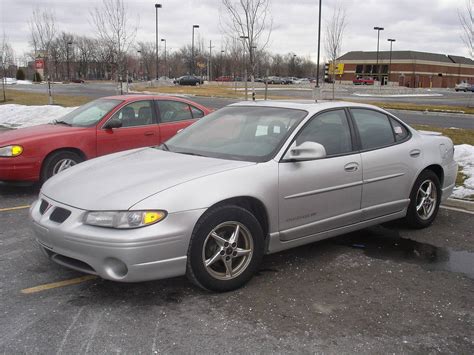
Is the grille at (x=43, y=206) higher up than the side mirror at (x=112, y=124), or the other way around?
the side mirror at (x=112, y=124)

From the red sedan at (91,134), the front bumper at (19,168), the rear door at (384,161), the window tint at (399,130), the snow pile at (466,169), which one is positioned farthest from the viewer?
the snow pile at (466,169)

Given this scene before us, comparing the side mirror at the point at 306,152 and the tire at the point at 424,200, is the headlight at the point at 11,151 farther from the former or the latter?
the tire at the point at 424,200

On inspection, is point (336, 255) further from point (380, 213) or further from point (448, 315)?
point (448, 315)

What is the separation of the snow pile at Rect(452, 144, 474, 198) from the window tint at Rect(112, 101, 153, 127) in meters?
4.92

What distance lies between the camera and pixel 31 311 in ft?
11.4

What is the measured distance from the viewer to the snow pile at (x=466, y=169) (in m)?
7.07

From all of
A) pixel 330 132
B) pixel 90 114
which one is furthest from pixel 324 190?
pixel 90 114

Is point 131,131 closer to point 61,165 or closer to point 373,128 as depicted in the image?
point 61,165

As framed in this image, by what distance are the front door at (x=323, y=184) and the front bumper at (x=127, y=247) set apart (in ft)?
3.16

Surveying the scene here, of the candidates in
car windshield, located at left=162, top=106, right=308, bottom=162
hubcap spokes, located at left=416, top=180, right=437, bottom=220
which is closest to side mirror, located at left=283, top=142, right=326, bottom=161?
car windshield, located at left=162, top=106, right=308, bottom=162

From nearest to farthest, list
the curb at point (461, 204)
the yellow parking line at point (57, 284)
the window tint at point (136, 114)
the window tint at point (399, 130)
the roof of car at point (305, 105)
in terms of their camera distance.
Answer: the yellow parking line at point (57, 284) < the roof of car at point (305, 105) < the window tint at point (399, 130) < the curb at point (461, 204) < the window tint at point (136, 114)

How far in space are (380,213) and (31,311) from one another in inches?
132

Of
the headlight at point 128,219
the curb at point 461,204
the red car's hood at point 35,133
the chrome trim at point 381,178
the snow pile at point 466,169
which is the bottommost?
the curb at point 461,204

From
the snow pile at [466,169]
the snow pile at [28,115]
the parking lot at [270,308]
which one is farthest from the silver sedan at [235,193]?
the snow pile at [28,115]
